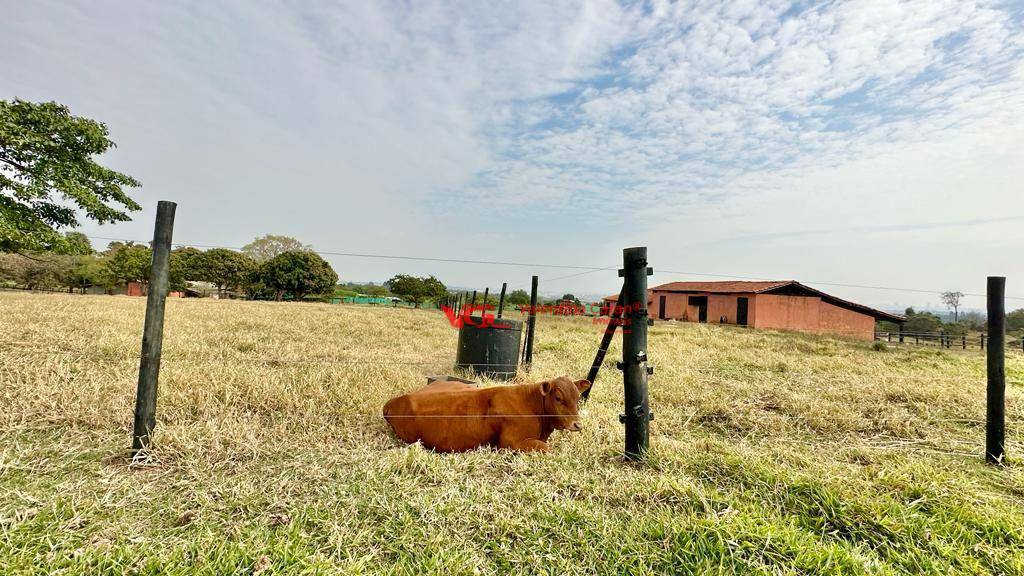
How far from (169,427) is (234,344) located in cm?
510

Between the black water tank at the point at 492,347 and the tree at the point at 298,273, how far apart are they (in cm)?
1243

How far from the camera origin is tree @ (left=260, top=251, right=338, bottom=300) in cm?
1759

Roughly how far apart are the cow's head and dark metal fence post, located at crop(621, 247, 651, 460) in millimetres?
398

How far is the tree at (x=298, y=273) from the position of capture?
1759cm

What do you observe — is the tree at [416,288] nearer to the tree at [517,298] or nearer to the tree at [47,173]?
the tree at [517,298]

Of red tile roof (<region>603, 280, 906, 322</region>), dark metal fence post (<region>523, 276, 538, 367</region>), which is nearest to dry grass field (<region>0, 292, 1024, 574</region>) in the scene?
dark metal fence post (<region>523, 276, 538, 367</region>)

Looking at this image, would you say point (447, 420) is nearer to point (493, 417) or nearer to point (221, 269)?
point (493, 417)

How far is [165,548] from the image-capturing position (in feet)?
6.55

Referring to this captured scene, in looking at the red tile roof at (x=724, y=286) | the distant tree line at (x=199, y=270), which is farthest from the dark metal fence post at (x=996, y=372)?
the red tile roof at (x=724, y=286)

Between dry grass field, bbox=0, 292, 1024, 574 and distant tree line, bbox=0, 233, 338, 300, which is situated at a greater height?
distant tree line, bbox=0, 233, 338, 300

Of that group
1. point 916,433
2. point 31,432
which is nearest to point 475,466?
point 31,432

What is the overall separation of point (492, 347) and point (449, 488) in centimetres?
365

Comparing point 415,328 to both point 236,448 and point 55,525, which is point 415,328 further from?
point 55,525

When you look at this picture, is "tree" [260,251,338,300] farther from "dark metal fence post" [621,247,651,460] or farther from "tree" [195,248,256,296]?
"dark metal fence post" [621,247,651,460]
